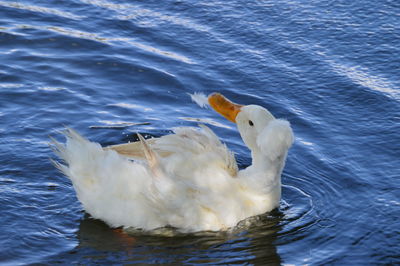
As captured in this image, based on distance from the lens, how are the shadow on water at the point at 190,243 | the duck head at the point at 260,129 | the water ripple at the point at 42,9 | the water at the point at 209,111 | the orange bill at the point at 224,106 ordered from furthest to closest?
1. the water ripple at the point at 42,9
2. the orange bill at the point at 224,106
3. the duck head at the point at 260,129
4. the water at the point at 209,111
5. the shadow on water at the point at 190,243

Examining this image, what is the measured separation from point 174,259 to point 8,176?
1993 mm

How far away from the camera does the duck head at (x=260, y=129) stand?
6.77 meters

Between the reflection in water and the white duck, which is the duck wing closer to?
the white duck

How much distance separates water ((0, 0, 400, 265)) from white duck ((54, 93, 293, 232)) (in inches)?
6.8

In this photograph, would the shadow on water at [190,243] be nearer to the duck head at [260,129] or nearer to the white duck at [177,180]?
the white duck at [177,180]

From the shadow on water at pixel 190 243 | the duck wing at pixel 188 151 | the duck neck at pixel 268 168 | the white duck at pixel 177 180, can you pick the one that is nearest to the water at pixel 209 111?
the shadow on water at pixel 190 243

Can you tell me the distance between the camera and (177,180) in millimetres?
6695

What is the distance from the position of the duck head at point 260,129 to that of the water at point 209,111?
2.08 feet

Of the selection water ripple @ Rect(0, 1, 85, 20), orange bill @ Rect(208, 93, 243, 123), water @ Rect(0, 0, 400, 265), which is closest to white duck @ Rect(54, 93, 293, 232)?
water @ Rect(0, 0, 400, 265)

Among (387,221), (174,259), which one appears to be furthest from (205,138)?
(387,221)

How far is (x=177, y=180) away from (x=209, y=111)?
2532 mm

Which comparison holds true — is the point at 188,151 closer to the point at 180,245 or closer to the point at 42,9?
the point at 180,245

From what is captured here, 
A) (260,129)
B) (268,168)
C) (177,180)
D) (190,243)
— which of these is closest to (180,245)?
(190,243)

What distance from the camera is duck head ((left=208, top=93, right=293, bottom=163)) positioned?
6770 mm
